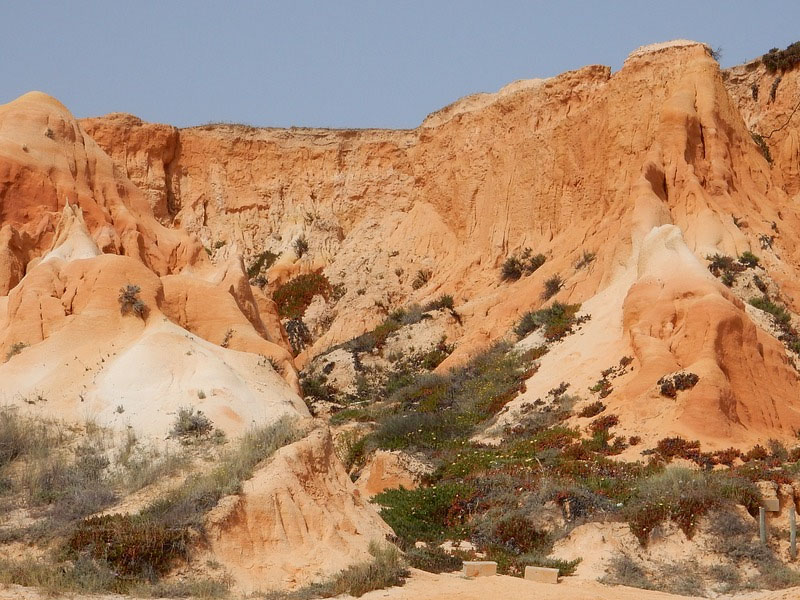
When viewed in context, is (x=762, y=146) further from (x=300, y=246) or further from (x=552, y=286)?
(x=300, y=246)

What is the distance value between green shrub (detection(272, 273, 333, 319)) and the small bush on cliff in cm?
2321

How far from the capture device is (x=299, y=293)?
45.3 meters

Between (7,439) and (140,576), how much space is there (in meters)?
4.40

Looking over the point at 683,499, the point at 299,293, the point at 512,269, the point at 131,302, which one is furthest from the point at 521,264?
the point at 683,499

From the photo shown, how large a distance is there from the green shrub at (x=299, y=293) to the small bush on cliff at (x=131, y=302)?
23.2 meters

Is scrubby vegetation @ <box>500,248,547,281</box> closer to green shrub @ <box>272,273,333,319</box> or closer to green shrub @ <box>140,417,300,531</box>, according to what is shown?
green shrub @ <box>272,273,333,319</box>

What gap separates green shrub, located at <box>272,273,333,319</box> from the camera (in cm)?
4456

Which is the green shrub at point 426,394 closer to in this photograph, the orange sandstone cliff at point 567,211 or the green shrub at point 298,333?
the orange sandstone cliff at point 567,211

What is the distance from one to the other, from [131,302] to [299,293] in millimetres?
24766

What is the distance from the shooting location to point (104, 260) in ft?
71.7

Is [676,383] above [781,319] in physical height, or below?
below

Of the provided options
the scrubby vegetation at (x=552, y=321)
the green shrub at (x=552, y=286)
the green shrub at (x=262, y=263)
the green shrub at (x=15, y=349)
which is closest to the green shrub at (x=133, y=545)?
the green shrub at (x=15, y=349)

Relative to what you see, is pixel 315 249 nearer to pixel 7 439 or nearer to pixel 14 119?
pixel 14 119

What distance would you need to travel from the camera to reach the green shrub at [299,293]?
146 feet
